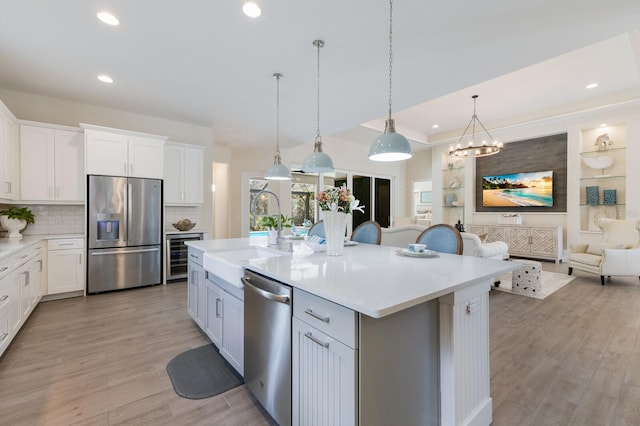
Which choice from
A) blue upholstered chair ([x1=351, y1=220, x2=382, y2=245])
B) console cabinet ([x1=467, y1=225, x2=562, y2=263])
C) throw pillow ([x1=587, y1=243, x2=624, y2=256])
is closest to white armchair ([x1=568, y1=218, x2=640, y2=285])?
throw pillow ([x1=587, y1=243, x2=624, y2=256])

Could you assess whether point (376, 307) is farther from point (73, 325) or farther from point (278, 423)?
point (73, 325)

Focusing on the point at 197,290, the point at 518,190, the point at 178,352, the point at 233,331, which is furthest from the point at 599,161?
the point at 178,352

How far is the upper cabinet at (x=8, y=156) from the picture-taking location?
10.2 ft

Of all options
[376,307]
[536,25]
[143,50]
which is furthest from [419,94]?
[376,307]

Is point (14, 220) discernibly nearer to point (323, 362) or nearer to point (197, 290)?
point (197, 290)

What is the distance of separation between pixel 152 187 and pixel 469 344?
4.59 m

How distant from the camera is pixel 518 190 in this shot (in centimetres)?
712

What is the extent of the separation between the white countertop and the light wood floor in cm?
90

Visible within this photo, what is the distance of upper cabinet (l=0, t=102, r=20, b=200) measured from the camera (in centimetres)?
311

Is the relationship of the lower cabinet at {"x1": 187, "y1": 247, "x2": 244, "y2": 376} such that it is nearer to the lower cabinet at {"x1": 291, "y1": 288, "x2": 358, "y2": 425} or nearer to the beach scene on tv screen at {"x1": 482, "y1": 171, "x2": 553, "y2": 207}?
the lower cabinet at {"x1": 291, "y1": 288, "x2": 358, "y2": 425}

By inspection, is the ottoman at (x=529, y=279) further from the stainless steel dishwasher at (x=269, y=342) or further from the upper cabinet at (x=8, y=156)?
the upper cabinet at (x=8, y=156)

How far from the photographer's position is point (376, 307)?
958 mm

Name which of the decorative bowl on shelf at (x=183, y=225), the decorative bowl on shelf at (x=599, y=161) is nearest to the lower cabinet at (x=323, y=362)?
the decorative bowl on shelf at (x=183, y=225)

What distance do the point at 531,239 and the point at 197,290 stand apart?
7.18 metres
